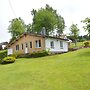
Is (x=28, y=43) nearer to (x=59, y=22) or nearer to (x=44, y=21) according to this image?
(x=44, y=21)

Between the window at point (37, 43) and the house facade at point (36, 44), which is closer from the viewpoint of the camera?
the house facade at point (36, 44)

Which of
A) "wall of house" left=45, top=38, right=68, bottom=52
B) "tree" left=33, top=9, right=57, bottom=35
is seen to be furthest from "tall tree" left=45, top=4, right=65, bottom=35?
"wall of house" left=45, top=38, right=68, bottom=52

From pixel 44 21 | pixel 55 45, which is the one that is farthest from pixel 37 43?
pixel 44 21

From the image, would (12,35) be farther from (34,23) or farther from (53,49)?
(53,49)

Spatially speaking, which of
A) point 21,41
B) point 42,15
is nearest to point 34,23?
point 42,15

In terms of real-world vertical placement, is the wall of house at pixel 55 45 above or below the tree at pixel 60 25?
below

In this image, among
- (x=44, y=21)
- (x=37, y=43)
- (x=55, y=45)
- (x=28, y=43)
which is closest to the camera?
(x=37, y=43)

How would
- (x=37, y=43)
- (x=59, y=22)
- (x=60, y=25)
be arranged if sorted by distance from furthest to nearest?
1. (x=60, y=25)
2. (x=59, y=22)
3. (x=37, y=43)

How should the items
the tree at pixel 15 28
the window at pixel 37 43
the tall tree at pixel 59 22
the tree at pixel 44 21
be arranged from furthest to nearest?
the tall tree at pixel 59 22, the tree at pixel 44 21, the tree at pixel 15 28, the window at pixel 37 43

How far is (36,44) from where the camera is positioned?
60500mm

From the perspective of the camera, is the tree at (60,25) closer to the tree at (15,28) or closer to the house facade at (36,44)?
the tree at (15,28)

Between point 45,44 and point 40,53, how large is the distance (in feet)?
18.3

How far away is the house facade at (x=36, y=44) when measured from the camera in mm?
59219

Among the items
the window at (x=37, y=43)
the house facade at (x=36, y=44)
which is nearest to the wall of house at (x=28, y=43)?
the house facade at (x=36, y=44)
